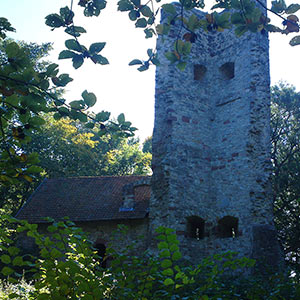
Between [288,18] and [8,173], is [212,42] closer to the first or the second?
[288,18]

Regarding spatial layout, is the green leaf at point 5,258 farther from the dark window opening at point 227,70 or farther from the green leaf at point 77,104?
the dark window opening at point 227,70

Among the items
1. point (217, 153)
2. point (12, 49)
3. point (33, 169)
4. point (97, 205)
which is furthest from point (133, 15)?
point (97, 205)

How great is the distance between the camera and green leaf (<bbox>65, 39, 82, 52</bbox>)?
3.13 meters

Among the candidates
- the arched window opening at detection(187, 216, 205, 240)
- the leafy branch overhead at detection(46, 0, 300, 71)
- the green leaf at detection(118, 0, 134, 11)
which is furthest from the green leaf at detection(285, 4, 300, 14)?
the arched window opening at detection(187, 216, 205, 240)

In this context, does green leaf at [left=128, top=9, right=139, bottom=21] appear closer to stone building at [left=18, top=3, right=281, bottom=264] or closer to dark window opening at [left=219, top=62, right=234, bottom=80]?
stone building at [left=18, top=3, right=281, bottom=264]

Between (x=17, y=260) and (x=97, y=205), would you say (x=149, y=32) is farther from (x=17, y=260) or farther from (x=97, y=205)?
(x=97, y=205)

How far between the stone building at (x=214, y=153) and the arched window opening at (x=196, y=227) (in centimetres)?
4

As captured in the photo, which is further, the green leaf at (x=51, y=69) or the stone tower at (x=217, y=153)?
the stone tower at (x=217, y=153)

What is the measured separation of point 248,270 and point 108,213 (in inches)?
253

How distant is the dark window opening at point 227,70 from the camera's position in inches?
576

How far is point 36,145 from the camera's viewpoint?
24.5 metres

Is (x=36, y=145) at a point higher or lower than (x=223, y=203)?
higher

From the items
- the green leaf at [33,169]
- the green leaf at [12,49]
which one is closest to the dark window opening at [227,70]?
the green leaf at [12,49]

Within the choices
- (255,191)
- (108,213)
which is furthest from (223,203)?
(108,213)
